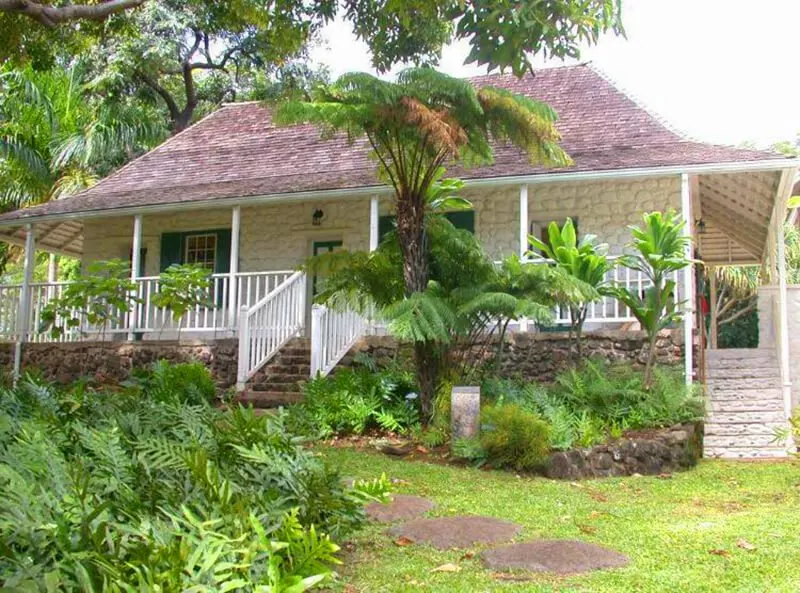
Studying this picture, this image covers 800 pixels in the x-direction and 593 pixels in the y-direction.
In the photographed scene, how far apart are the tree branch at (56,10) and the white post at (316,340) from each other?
4.59 m

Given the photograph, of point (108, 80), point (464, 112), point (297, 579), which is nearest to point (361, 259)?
point (464, 112)

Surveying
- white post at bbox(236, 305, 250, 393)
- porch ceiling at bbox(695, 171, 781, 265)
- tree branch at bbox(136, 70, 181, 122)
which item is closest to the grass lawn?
white post at bbox(236, 305, 250, 393)

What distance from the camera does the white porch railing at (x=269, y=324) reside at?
38.6ft

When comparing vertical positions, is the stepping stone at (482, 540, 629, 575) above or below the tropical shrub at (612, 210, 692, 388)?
below

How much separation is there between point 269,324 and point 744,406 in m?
6.67

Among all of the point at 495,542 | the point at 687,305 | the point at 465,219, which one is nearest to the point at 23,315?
the point at 465,219

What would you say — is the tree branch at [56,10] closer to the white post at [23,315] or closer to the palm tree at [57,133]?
the white post at [23,315]

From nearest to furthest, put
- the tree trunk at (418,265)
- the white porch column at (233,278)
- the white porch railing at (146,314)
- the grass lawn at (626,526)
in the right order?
1. the grass lawn at (626,526)
2. the tree trunk at (418,265)
3. the white porch column at (233,278)
4. the white porch railing at (146,314)

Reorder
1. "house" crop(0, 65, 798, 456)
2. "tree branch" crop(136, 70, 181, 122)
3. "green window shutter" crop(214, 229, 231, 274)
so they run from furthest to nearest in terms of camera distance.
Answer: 1. "tree branch" crop(136, 70, 181, 122)
2. "green window shutter" crop(214, 229, 231, 274)
3. "house" crop(0, 65, 798, 456)

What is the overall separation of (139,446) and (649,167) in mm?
8926

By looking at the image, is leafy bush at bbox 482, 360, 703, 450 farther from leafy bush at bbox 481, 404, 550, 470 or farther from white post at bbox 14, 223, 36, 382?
white post at bbox 14, 223, 36, 382

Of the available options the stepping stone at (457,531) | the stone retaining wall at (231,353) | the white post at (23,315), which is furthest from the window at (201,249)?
→ the stepping stone at (457,531)

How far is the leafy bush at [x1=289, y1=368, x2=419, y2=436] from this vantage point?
371 inches

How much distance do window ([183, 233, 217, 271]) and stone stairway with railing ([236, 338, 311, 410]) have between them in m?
4.20
